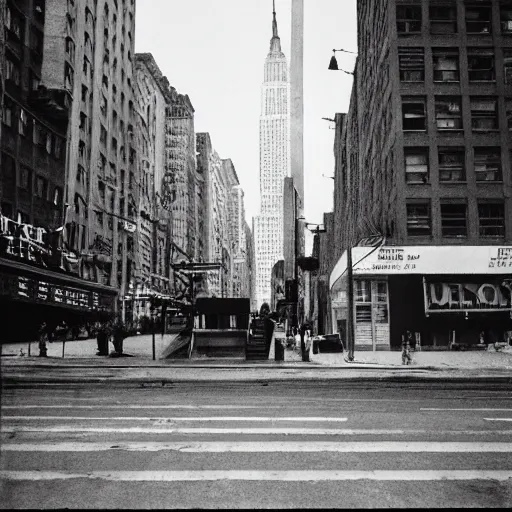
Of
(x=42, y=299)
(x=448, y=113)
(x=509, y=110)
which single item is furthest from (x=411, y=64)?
(x=42, y=299)

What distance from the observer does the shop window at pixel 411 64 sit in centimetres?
3133

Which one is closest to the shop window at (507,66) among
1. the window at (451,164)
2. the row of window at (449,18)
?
the row of window at (449,18)

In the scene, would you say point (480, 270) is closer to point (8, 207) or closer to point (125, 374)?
point (125, 374)

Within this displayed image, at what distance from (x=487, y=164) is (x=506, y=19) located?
22.7ft

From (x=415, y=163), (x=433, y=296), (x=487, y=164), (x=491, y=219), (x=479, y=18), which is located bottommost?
(x=433, y=296)

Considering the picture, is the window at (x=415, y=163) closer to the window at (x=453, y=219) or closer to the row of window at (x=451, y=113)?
the row of window at (x=451, y=113)

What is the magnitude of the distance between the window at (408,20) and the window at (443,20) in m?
0.67

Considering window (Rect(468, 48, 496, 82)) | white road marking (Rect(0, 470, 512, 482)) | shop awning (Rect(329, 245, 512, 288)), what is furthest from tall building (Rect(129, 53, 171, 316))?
window (Rect(468, 48, 496, 82))

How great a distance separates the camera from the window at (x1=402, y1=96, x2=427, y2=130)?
3155 cm

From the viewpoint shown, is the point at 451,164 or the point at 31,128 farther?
the point at 451,164

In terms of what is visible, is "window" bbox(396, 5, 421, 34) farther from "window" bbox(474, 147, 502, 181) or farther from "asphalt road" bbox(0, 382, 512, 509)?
"asphalt road" bbox(0, 382, 512, 509)

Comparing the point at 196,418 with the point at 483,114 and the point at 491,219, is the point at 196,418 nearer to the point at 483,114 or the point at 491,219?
the point at 491,219

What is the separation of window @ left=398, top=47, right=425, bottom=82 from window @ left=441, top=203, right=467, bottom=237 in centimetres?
654

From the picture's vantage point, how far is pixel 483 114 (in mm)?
31094
